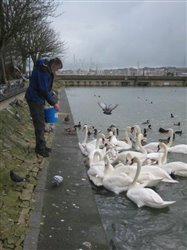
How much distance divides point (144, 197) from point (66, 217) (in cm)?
280

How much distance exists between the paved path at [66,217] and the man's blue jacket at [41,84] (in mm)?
1590

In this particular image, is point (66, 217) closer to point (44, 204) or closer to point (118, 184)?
point (44, 204)

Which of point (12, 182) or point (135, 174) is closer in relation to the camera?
point (12, 182)

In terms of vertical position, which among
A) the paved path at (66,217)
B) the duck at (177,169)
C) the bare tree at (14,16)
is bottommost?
the duck at (177,169)

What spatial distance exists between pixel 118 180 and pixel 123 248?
3462mm

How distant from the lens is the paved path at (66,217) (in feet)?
18.9

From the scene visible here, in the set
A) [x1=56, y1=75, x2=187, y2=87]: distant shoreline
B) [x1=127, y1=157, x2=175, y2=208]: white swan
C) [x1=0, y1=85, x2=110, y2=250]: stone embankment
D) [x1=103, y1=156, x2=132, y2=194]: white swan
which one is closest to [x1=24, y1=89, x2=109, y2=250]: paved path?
[x1=0, y1=85, x2=110, y2=250]: stone embankment

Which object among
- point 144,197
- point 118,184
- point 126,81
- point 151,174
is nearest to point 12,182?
point 144,197

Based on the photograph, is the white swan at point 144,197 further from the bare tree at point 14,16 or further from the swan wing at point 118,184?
the bare tree at point 14,16

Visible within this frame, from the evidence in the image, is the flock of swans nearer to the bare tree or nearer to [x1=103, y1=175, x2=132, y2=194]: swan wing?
[x1=103, y1=175, x2=132, y2=194]: swan wing

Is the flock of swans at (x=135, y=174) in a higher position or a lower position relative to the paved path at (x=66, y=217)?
lower

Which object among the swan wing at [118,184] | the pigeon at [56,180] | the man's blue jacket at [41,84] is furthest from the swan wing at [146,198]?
the man's blue jacket at [41,84]

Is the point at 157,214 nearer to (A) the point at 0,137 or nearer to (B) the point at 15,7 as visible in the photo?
(A) the point at 0,137

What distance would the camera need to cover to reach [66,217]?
22.0ft
